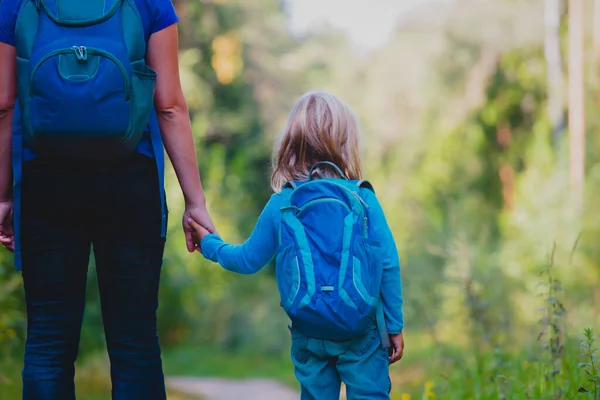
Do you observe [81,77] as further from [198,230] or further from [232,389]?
[232,389]

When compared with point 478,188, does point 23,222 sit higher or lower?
lower

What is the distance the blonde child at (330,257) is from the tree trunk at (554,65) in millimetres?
15473

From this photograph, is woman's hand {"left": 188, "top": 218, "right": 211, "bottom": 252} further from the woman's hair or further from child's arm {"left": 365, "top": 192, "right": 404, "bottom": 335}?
child's arm {"left": 365, "top": 192, "right": 404, "bottom": 335}

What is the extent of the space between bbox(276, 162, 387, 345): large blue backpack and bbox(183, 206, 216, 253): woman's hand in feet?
1.04

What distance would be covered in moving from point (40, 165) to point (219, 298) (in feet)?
42.1

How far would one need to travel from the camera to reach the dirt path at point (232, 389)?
888 centimetres

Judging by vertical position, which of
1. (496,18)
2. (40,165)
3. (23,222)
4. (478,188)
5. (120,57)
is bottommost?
(23,222)

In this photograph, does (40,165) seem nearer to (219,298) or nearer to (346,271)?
(346,271)

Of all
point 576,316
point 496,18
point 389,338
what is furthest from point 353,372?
point 496,18

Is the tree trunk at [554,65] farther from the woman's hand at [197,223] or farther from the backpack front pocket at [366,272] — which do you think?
the backpack front pocket at [366,272]

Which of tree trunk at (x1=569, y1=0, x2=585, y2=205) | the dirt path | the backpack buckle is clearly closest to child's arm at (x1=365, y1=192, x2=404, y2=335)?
the backpack buckle

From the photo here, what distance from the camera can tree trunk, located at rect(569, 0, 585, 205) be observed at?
46.4 feet

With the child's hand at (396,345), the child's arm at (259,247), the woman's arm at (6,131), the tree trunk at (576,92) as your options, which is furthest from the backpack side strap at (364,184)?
the tree trunk at (576,92)

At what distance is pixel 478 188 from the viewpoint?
20031 mm
